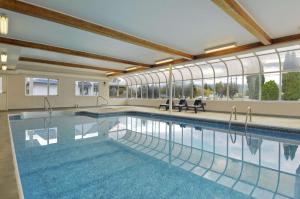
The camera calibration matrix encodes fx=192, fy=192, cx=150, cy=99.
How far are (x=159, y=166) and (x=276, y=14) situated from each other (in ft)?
16.0

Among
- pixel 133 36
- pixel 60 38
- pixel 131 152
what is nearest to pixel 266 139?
pixel 131 152

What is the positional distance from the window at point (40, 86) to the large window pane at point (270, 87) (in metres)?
13.8

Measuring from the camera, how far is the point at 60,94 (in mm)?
14617

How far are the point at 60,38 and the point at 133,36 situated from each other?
271cm

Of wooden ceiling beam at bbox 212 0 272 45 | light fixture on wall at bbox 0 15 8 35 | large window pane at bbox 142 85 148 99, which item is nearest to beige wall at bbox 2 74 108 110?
large window pane at bbox 142 85 148 99

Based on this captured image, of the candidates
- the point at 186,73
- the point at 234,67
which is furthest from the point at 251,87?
the point at 186,73

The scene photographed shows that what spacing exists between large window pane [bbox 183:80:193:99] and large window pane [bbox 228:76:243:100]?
2964mm

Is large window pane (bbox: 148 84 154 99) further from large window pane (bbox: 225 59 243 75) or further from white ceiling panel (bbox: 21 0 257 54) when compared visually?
white ceiling panel (bbox: 21 0 257 54)

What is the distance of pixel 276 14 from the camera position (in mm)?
4996

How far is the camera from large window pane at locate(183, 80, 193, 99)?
1391 cm

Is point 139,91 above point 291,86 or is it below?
below

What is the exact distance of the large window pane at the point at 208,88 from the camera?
12469 mm

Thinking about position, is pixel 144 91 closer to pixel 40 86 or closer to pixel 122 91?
pixel 122 91

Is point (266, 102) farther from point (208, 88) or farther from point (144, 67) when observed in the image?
point (144, 67)
